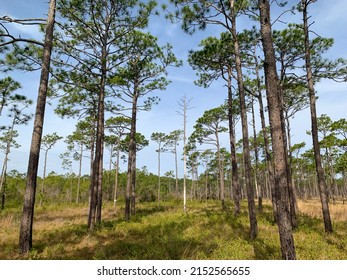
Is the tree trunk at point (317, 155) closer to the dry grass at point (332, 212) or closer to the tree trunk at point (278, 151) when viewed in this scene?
the dry grass at point (332, 212)

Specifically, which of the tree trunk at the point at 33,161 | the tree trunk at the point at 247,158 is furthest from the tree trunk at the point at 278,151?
the tree trunk at the point at 33,161

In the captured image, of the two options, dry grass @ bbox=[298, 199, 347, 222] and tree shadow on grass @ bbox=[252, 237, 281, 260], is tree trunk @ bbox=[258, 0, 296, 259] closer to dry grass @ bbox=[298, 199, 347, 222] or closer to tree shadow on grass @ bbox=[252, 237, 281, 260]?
tree shadow on grass @ bbox=[252, 237, 281, 260]

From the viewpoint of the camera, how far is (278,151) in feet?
15.0

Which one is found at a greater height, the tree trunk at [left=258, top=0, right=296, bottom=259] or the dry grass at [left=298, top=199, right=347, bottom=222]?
the tree trunk at [left=258, top=0, right=296, bottom=259]

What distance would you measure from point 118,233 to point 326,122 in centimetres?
2328

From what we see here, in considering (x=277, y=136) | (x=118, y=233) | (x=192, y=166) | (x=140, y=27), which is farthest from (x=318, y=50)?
(x=192, y=166)

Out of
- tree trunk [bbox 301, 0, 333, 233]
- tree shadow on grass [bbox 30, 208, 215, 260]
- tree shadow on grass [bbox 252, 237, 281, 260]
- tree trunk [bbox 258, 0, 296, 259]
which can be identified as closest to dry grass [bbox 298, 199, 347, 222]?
tree trunk [bbox 301, 0, 333, 233]

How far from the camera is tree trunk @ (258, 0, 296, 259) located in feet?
14.4

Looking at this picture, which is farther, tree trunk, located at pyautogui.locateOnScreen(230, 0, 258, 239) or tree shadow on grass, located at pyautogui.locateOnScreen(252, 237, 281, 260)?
tree trunk, located at pyautogui.locateOnScreen(230, 0, 258, 239)

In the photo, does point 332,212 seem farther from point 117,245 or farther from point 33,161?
point 33,161

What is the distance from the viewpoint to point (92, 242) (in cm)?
855

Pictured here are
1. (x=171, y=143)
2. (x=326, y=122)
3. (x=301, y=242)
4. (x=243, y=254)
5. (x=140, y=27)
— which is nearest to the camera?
(x=243, y=254)

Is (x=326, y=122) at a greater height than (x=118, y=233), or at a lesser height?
greater

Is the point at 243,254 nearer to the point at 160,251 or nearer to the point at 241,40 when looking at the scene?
the point at 160,251
